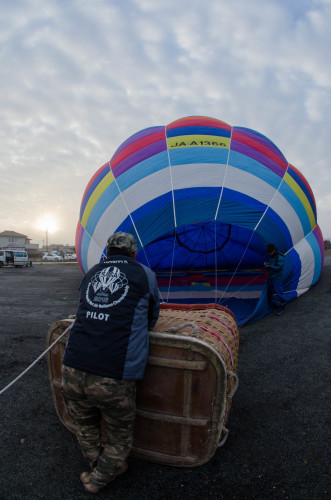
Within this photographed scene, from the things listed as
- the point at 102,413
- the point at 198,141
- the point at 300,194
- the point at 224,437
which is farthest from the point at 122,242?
the point at 300,194

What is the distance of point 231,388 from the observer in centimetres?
238

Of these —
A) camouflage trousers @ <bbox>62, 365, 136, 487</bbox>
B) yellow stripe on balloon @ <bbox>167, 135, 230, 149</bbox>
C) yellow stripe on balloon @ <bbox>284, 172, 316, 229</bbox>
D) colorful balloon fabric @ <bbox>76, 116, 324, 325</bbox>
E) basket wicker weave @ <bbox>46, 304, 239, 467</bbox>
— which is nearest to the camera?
camouflage trousers @ <bbox>62, 365, 136, 487</bbox>

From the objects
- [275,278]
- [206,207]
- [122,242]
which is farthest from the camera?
[275,278]

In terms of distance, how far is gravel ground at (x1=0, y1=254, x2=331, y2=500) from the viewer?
74.7 inches

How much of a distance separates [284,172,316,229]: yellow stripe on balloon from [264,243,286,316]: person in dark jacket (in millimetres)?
1362

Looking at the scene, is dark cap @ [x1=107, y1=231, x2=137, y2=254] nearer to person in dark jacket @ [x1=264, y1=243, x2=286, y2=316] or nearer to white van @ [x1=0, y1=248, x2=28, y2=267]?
person in dark jacket @ [x1=264, y1=243, x2=286, y2=316]

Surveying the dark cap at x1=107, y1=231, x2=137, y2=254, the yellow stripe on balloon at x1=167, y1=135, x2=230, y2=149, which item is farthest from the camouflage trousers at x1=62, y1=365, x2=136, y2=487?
the yellow stripe on balloon at x1=167, y1=135, x2=230, y2=149

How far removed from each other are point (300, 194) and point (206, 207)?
7.52 feet

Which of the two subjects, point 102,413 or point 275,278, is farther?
point 275,278

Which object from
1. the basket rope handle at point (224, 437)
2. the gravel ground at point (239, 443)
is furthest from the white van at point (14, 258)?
the basket rope handle at point (224, 437)

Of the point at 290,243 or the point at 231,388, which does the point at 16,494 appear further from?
the point at 290,243

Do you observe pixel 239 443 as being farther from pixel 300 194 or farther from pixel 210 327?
pixel 300 194

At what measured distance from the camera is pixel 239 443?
2314 millimetres

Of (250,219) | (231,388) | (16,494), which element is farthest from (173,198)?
(16,494)
